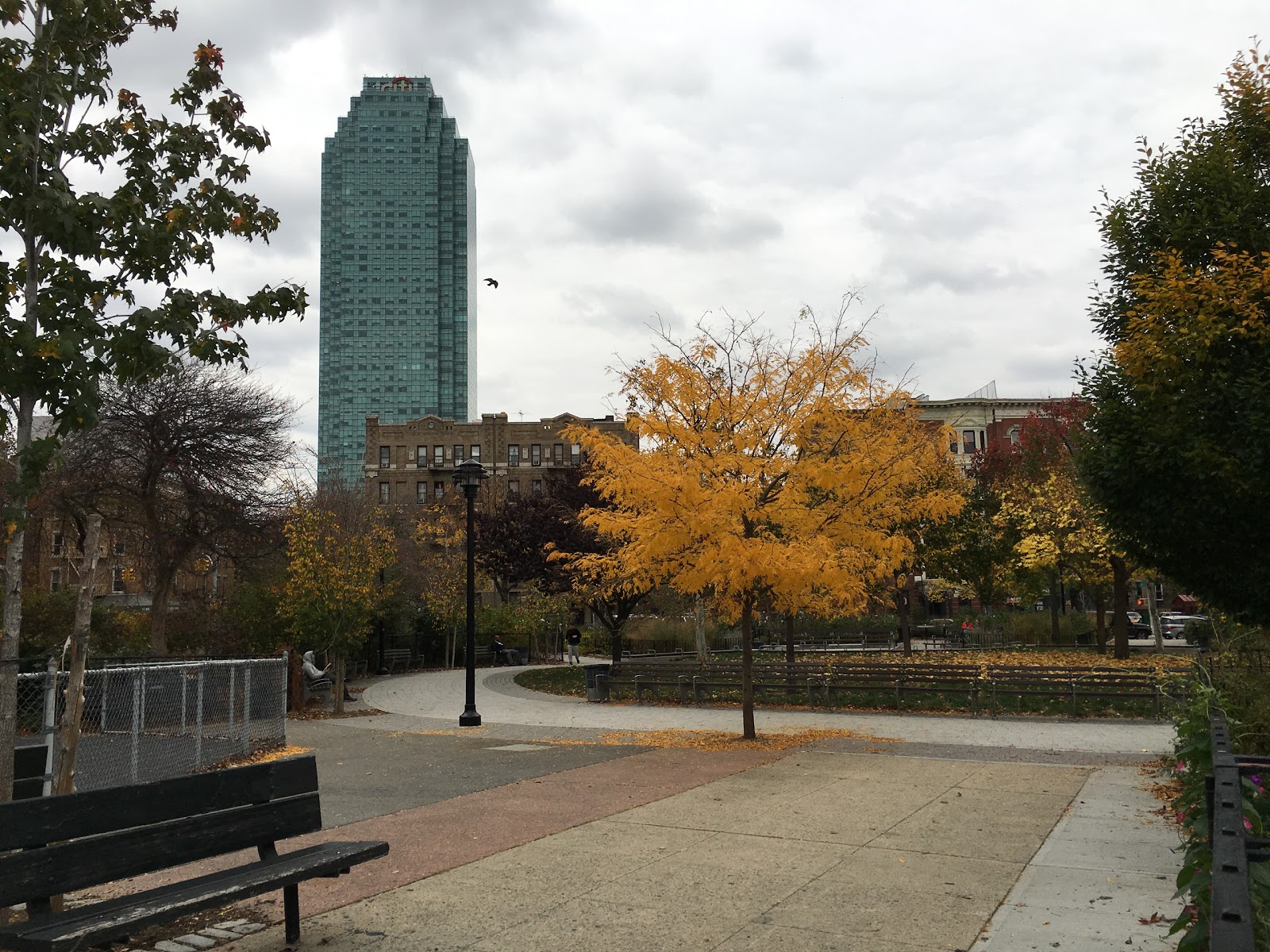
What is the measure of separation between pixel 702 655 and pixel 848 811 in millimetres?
20316

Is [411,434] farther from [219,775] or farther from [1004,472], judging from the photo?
[219,775]

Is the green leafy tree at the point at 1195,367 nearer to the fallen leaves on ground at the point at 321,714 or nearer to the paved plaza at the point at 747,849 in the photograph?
the paved plaza at the point at 747,849

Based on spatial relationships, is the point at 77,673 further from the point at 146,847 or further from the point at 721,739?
the point at 721,739

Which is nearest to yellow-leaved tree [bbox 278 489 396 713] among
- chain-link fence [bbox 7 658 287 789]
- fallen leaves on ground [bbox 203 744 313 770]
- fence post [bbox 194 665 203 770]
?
chain-link fence [bbox 7 658 287 789]

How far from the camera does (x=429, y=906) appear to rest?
6336 mm

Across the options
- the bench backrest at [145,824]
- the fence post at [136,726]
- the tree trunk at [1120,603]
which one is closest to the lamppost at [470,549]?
the fence post at [136,726]

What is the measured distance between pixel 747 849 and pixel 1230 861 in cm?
555

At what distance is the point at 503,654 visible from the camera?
4184 cm

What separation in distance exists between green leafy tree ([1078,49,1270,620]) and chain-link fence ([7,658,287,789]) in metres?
11.5

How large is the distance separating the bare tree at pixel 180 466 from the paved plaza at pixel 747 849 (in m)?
11.0

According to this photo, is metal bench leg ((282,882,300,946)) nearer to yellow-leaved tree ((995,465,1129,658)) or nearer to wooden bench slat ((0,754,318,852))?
wooden bench slat ((0,754,318,852))

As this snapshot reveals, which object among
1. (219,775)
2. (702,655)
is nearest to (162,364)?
(219,775)

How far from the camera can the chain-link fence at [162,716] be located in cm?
1184

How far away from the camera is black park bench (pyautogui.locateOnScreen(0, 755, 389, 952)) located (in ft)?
14.8
